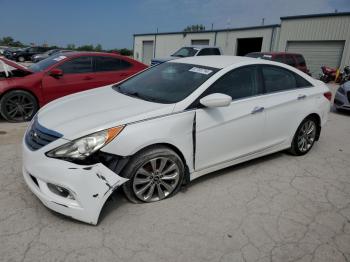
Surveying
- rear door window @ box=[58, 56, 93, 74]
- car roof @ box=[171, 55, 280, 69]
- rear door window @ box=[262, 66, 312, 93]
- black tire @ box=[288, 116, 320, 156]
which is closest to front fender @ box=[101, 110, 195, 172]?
car roof @ box=[171, 55, 280, 69]

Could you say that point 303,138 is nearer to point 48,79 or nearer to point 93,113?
point 93,113

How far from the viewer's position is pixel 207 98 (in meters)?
3.29

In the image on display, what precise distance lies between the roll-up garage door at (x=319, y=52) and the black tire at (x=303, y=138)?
56.1ft

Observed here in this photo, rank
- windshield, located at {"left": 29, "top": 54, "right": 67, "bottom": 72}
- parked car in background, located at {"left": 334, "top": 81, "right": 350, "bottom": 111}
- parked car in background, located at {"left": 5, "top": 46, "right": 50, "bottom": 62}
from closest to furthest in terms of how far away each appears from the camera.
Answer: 1. windshield, located at {"left": 29, "top": 54, "right": 67, "bottom": 72}
2. parked car in background, located at {"left": 334, "top": 81, "right": 350, "bottom": 111}
3. parked car in background, located at {"left": 5, "top": 46, "right": 50, "bottom": 62}

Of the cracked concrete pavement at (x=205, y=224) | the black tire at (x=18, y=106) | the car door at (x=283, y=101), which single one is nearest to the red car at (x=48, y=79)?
the black tire at (x=18, y=106)

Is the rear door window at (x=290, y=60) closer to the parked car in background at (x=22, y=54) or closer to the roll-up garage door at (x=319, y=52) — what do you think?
the roll-up garage door at (x=319, y=52)

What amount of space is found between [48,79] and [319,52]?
1920 cm

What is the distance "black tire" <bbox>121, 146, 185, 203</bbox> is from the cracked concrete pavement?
0.33 ft

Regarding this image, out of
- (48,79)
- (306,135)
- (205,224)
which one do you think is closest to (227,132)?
(205,224)

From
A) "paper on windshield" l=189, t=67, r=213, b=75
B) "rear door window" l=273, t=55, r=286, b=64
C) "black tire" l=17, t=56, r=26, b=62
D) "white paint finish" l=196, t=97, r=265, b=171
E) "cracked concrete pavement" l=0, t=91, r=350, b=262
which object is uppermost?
"rear door window" l=273, t=55, r=286, b=64

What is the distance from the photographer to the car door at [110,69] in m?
6.95

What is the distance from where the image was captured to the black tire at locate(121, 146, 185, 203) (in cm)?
293

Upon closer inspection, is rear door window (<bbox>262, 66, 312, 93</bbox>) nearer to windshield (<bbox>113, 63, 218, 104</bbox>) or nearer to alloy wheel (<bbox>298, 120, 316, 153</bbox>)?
alloy wheel (<bbox>298, 120, 316, 153</bbox>)

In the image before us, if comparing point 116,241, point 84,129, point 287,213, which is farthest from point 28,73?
point 287,213
